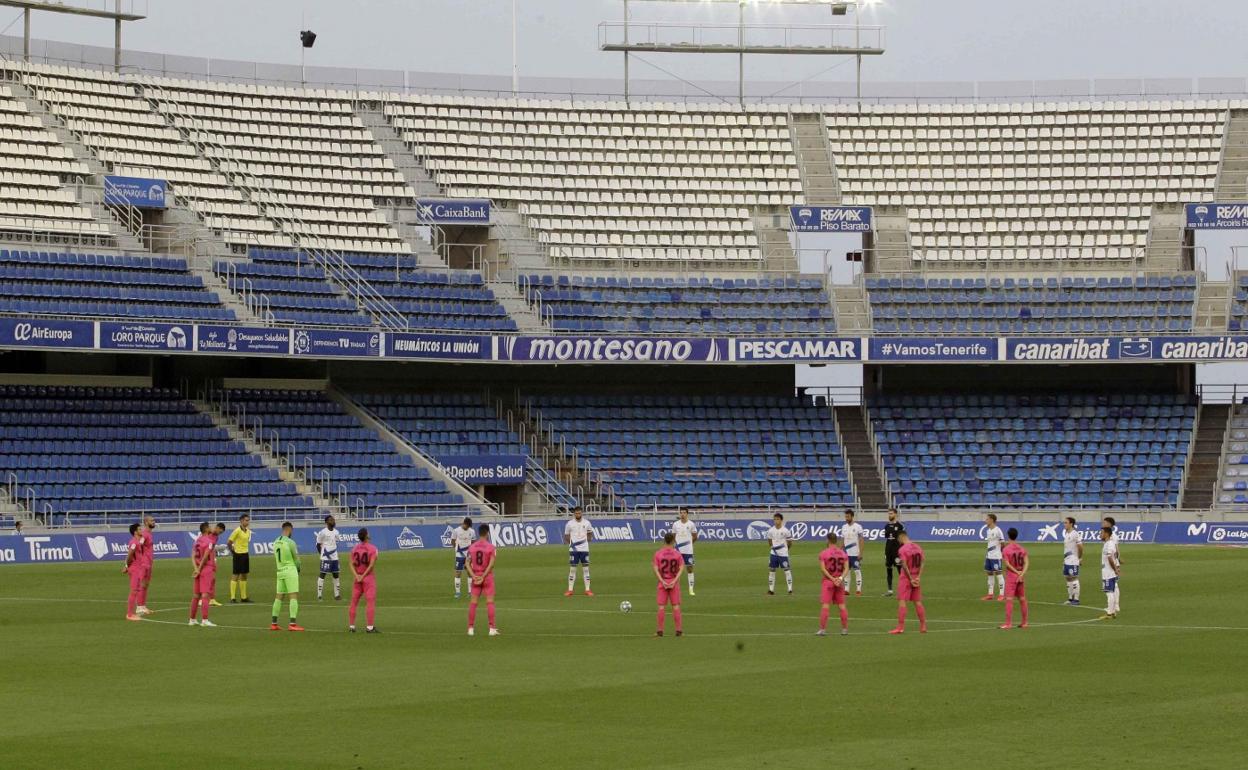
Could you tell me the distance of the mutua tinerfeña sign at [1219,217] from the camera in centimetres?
7125

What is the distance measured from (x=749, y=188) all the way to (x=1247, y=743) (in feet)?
195

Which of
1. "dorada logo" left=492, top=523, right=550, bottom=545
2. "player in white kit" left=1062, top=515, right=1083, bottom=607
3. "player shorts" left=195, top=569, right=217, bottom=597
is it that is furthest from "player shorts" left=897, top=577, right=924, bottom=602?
"dorada logo" left=492, top=523, right=550, bottom=545

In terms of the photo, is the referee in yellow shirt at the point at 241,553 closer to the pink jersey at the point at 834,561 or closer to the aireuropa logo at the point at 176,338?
the pink jersey at the point at 834,561

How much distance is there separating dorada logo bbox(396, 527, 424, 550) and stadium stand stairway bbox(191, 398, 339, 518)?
261cm

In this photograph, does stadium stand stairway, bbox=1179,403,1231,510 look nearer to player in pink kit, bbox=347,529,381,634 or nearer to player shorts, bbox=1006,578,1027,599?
player shorts, bbox=1006,578,1027,599

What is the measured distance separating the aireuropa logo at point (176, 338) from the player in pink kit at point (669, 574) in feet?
Answer: 108

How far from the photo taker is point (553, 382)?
70.7m

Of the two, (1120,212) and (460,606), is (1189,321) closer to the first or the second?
(1120,212)

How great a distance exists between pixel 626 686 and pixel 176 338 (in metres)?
38.8

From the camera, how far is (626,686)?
22.0 m

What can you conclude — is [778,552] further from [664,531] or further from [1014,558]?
[664,531]

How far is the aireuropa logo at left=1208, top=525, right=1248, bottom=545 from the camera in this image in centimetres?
5903

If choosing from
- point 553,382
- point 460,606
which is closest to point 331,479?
point 553,382

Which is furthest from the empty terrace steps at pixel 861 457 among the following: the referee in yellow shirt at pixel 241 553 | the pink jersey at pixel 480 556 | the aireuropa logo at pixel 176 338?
the pink jersey at pixel 480 556
